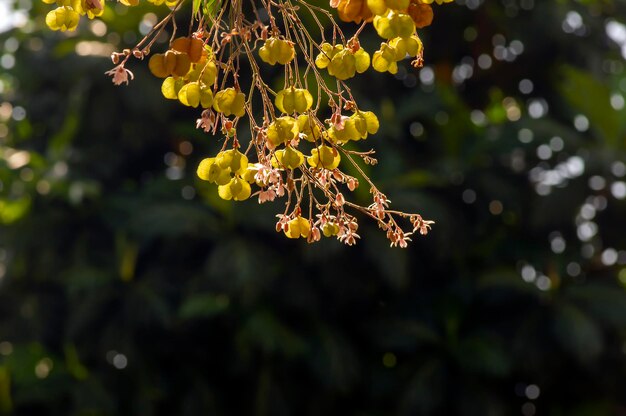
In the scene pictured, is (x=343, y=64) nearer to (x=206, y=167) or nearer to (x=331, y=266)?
(x=206, y=167)

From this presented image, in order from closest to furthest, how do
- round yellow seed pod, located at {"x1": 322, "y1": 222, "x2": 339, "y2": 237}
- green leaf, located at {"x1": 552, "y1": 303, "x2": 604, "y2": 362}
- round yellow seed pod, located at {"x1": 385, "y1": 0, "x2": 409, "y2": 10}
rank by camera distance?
round yellow seed pod, located at {"x1": 385, "y1": 0, "x2": 409, "y2": 10}
round yellow seed pod, located at {"x1": 322, "y1": 222, "x2": 339, "y2": 237}
green leaf, located at {"x1": 552, "y1": 303, "x2": 604, "y2": 362}

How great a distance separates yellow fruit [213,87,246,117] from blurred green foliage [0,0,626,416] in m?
3.41

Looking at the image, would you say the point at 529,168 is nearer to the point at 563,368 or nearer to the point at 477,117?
the point at 477,117

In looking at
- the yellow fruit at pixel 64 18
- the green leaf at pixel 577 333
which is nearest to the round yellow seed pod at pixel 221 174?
the yellow fruit at pixel 64 18

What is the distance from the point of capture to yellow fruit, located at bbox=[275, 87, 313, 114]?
0.88 m

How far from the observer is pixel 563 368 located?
15.5ft

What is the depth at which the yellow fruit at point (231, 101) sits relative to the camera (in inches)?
33.8

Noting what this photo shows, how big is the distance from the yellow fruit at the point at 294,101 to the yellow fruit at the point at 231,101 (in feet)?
0.13

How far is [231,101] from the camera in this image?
862 mm

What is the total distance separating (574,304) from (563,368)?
362mm

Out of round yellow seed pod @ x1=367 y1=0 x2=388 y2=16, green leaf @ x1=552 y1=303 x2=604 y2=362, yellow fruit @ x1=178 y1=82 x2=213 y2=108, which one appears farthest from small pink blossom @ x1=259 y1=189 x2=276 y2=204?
green leaf @ x1=552 y1=303 x2=604 y2=362

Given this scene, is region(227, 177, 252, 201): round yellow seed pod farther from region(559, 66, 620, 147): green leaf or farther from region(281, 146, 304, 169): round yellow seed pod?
region(559, 66, 620, 147): green leaf

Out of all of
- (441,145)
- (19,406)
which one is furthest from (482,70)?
(19,406)

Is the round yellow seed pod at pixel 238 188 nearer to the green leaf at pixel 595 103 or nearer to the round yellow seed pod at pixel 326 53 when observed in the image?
the round yellow seed pod at pixel 326 53
